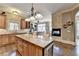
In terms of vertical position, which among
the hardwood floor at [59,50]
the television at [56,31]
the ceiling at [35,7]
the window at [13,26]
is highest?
the ceiling at [35,7]

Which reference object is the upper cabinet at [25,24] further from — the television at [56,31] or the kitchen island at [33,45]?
the television at [56,31]

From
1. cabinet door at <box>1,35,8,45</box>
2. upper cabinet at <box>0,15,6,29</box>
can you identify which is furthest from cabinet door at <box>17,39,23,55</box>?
upper cabinet at <box>0,15,6,29</box>

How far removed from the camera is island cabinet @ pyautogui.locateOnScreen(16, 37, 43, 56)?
1.73m

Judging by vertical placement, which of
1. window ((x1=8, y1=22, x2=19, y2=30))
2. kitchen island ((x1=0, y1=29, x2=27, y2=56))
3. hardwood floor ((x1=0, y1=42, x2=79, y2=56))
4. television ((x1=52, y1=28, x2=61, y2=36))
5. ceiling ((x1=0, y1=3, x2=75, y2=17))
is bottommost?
hardwood floor ((x1=0, y1=42, x2=79, y2=56))

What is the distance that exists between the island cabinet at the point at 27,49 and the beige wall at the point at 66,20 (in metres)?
0.48

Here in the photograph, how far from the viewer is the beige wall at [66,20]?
1.78 metres

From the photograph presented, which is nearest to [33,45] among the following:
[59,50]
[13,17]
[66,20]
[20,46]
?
[20,46]

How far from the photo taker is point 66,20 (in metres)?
1.87

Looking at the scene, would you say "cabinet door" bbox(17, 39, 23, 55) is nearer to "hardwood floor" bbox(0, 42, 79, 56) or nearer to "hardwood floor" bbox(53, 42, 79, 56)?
"hardwood floor" bbox(0, 42, 79, 56)

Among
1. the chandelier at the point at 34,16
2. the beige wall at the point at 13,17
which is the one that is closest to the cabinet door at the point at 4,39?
the beige wall at the point at 13,17

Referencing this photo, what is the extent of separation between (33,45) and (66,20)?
0.73 metres

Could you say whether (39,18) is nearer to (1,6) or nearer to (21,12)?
(21,12)

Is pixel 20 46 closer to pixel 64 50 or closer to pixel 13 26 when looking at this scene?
pixel 13 26

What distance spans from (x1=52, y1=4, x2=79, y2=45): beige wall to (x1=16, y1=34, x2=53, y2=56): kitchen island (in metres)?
0.27
